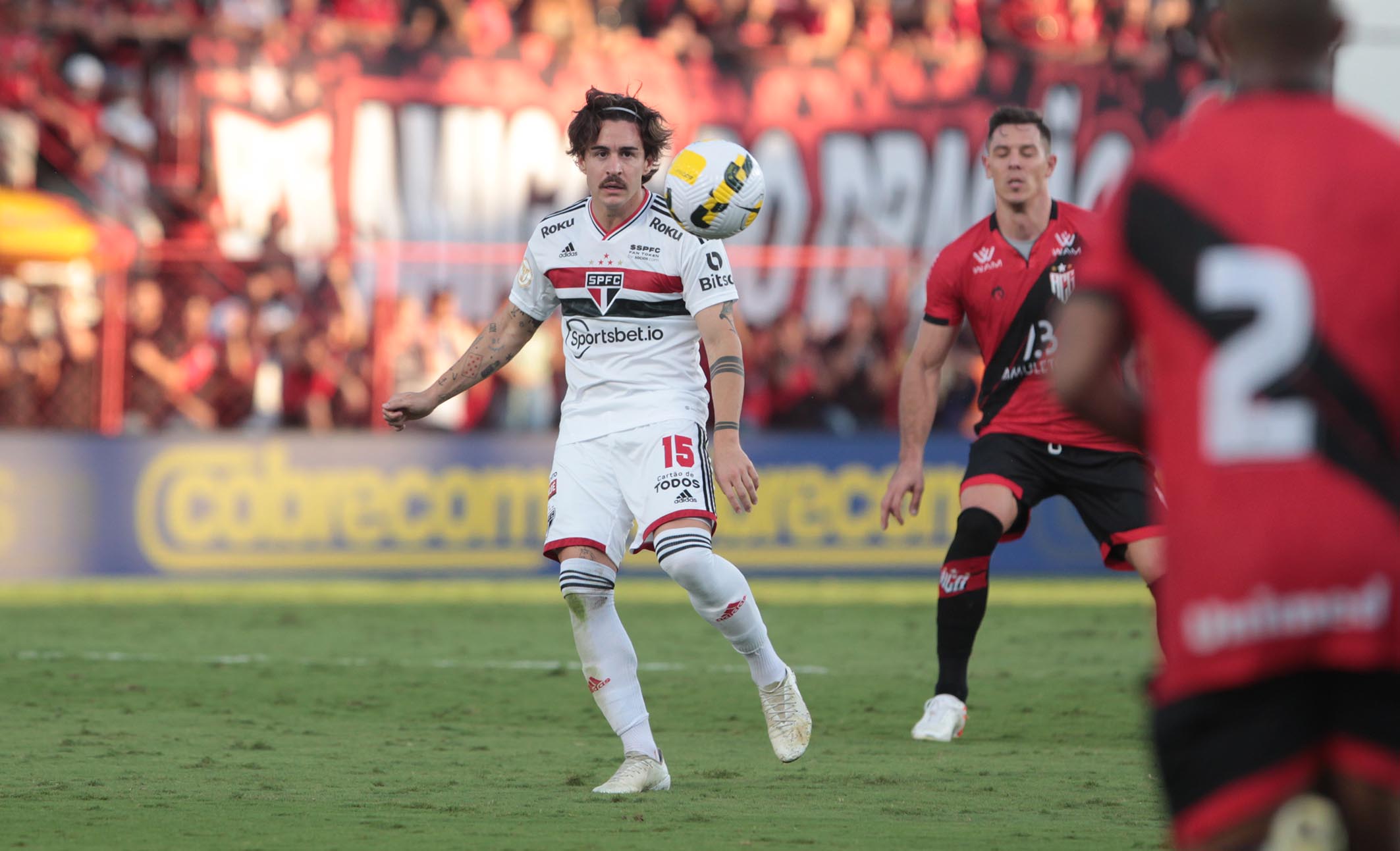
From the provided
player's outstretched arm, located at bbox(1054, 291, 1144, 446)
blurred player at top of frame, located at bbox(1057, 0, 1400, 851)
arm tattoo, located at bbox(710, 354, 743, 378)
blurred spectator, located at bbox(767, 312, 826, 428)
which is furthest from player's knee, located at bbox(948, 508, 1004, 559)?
blurred spectator, located at bbox(767, 312, 826, 428)

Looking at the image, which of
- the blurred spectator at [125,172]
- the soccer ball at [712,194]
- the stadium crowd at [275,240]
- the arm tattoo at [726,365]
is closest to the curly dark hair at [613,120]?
the soccer ball at [712,194]

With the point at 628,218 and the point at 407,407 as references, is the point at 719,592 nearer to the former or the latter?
the point at 407,407

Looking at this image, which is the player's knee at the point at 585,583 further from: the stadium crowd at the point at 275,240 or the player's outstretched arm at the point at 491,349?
the stadium crowd at the point at 275,240

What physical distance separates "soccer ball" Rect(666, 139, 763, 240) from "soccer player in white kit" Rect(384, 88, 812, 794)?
58mm

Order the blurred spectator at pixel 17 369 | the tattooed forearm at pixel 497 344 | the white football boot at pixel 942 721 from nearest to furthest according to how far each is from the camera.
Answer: the tattooed forearm at pixel 497 344 < the white football boot at pixel 942 721 < the blurred spectator at pixel 17 369

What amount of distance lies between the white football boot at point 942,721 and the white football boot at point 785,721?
119cm

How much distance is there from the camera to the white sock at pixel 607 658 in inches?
248

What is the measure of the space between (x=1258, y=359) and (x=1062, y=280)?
206 inches

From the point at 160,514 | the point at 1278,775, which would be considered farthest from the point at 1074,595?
the point at 1278,775

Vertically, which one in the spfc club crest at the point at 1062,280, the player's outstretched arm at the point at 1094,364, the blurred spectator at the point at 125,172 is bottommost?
the player's outstretched arm at the point at 1094,364

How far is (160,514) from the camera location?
15195mm

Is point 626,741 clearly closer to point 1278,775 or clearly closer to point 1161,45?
point 1278,775

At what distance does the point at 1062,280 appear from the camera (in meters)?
7.81

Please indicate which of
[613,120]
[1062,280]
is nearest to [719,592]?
[613,120]
